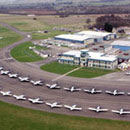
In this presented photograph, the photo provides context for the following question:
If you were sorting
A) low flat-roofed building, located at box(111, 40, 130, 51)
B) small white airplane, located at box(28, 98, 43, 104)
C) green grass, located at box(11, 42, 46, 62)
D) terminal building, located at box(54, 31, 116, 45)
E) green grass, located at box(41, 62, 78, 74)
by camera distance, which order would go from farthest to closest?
terminal building, located at box(54, 31, 116, 45) → low flat-roofed building, located at box(111, 40, 130, 51) → green grass, located at box(11, 42, 46, 62) → green grass, located at box(41, 62, 78, 74) → small white airplane, located at box(28, 98, 43, 104)

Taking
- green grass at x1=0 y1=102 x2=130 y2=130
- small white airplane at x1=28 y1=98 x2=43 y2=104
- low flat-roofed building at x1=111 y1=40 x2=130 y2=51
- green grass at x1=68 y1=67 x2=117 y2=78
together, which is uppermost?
low flat-roofed building at x1=111 y1=40 x2=130 y2=51

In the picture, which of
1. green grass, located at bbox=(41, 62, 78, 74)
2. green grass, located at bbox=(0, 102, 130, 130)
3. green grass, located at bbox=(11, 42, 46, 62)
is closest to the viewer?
green grass, located at bbox=(0, 102, 130, 130)

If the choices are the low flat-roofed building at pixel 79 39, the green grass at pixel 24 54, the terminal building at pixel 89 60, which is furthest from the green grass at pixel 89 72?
the low flat-roofed building at pixel 79 39

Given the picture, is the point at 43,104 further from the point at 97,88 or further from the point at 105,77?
the point at 105,77

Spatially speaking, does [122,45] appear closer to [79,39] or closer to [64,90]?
[79,39]

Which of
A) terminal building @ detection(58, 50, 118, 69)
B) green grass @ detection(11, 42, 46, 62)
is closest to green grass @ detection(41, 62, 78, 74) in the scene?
terminal building @ detection(58, 50, 118, 69)

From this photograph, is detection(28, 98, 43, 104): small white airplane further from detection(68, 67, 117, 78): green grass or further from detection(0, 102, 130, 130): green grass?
detection(68, 67, 117, 78): green grass

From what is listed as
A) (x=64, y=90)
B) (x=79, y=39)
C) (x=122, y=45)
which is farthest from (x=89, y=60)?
(x=79, y=39)
